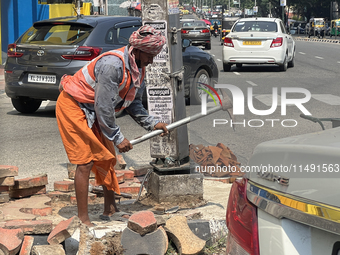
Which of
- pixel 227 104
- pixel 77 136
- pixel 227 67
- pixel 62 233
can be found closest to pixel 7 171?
pixel 77 136

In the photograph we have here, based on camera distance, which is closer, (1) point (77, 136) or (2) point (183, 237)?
(2) point (183, 237)

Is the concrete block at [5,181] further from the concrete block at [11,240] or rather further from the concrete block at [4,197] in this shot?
the concrete block at [11,240]

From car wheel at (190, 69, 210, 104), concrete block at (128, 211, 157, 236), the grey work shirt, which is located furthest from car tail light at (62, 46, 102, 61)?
concrete block at (128, 211, 157, 236)

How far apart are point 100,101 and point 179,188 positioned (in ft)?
4.97

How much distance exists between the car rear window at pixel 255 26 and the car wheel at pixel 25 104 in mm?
9255

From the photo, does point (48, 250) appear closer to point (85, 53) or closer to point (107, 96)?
point (107, 96)

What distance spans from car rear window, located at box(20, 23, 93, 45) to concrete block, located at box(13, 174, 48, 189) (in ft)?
14.6

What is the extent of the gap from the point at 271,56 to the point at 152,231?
13.8 metres

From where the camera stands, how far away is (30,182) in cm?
493

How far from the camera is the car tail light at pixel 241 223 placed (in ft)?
6.30

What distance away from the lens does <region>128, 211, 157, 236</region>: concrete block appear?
11.6 ft

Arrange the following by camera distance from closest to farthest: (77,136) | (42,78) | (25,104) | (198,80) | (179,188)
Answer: (77,136) < (179,188) < (42,78) < (25,104) < (198,80)

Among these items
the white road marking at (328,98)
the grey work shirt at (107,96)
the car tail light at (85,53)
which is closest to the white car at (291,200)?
the grey work shirt at (107,96)

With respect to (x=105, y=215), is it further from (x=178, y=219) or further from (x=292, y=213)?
(x=292, y=213)
